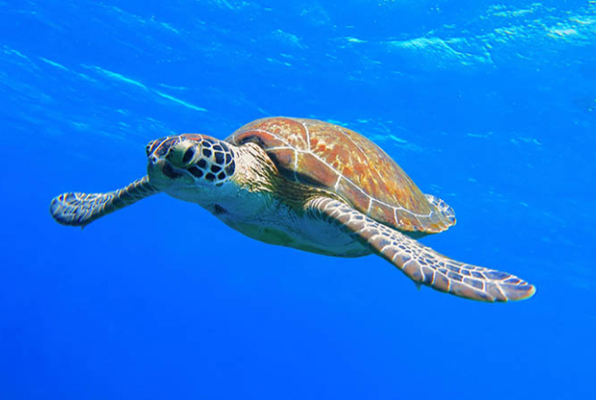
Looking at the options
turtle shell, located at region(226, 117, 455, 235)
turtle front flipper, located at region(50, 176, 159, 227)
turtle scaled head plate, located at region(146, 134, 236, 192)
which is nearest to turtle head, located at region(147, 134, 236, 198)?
turtle scaled head plate, located at region(146, 134, 236, 192)

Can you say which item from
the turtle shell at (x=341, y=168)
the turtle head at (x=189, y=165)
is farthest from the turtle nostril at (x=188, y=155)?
the turtle shell at (x=341, y=168)

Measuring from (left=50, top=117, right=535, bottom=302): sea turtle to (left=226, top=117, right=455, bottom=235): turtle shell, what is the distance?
0.01 m

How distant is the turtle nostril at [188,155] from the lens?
345 centimetres

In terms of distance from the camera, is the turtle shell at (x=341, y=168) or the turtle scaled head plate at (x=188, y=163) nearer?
the turtle scaled head plate at (x=188, y=163)

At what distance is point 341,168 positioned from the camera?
442cm

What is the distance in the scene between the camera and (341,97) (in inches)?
610

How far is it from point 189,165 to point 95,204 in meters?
2.59

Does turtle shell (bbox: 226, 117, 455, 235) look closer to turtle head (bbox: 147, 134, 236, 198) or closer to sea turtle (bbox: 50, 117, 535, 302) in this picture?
sea turtle (bbox: 50, 117, 535, 302)

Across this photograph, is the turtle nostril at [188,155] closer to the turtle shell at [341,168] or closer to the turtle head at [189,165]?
the turtle head at [189,165]

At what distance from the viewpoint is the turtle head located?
347cm

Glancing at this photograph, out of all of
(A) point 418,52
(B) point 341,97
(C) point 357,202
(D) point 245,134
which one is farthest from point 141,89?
(C) point 357,202

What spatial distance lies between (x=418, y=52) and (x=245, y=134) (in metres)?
9.41

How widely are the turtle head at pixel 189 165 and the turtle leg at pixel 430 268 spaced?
1044mm

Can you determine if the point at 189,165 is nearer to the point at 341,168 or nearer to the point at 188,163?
the point at 188,163
